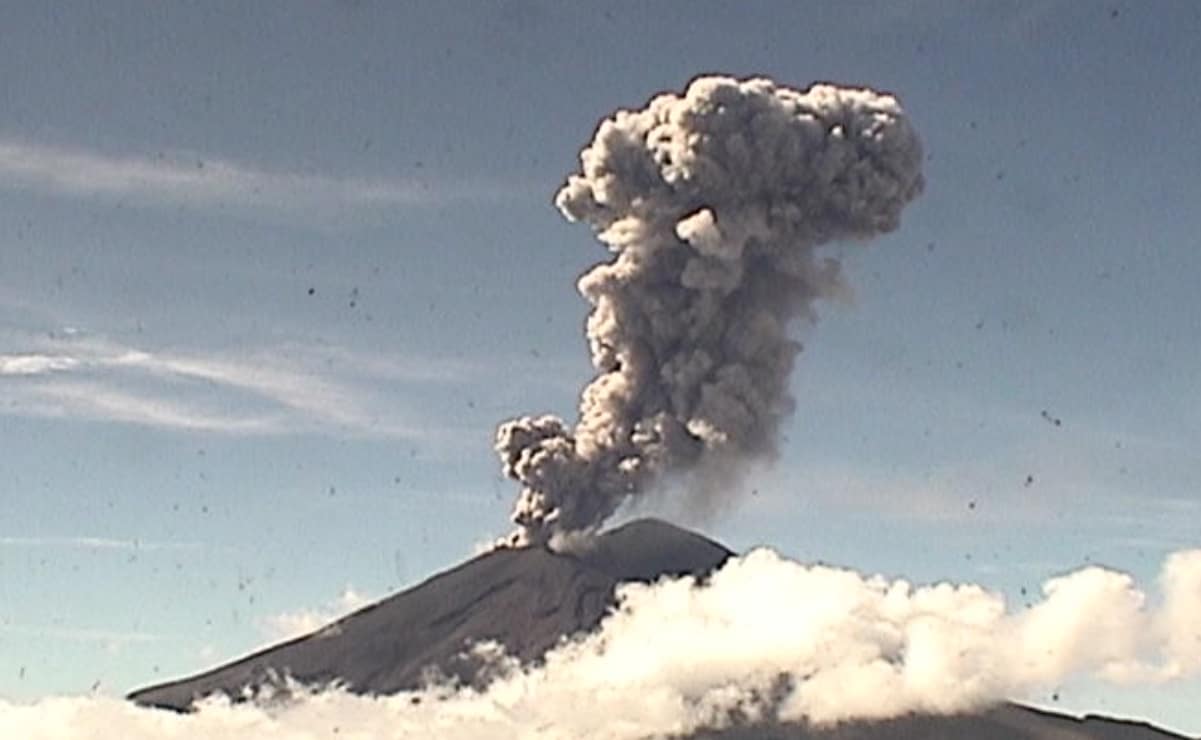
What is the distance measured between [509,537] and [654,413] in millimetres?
45687

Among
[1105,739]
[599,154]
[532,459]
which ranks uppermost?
[599,154]

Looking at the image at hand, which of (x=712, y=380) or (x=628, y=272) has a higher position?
(x=628, y=272)

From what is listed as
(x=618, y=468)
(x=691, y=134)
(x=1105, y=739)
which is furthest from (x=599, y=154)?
(x=1105, y=739)

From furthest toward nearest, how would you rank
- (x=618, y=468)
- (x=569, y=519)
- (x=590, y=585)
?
(x=590, y=585), (x=569, y=519), (x=618, y=468)

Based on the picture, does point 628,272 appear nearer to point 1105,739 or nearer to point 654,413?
point 654,413

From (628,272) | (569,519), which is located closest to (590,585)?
(569,519)

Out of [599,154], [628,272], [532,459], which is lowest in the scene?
[532,459]

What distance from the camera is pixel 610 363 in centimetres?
14700

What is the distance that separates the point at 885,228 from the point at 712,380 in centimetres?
1902

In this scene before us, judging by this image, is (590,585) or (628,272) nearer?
(628,272)

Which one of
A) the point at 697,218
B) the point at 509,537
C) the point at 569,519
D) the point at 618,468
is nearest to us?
the point at 697,218

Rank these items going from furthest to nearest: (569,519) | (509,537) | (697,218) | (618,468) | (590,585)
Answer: (590,585) < (509,537) < (569,519) < (618,468) < (697,218)

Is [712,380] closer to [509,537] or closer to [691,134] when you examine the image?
[691,134]

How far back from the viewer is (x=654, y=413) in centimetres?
14475
